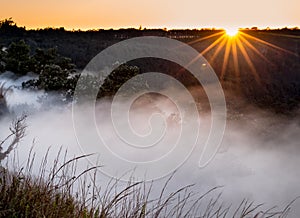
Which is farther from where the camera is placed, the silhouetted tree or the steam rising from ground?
the steam rising from ground

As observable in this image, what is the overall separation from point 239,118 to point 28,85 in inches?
2904

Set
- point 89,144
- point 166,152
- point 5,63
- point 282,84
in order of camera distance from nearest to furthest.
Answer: point 5,63 → point 89,144 → point 166,152 → point 282,84

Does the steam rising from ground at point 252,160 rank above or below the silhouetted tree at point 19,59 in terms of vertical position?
above

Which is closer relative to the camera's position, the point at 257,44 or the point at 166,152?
the point at 166,152

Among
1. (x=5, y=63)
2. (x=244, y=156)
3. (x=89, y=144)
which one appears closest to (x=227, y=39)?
(x=244, y=156)

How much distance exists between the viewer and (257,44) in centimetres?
10781

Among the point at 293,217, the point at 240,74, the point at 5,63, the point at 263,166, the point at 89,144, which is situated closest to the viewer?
the point at 5,63

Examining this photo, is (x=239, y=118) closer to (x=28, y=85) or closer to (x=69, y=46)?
(x=69, y=46)

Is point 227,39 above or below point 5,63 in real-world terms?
above

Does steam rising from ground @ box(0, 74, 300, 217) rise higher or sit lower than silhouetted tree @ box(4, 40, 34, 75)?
Answer: higher

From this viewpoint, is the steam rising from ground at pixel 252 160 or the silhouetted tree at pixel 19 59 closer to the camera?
the silhouetted tree at pixel 19 59

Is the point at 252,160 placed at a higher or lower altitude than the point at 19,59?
higher

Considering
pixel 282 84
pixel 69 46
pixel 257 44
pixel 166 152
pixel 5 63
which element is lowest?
pixel 5 63

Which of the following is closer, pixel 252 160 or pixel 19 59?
pixel 19 59
